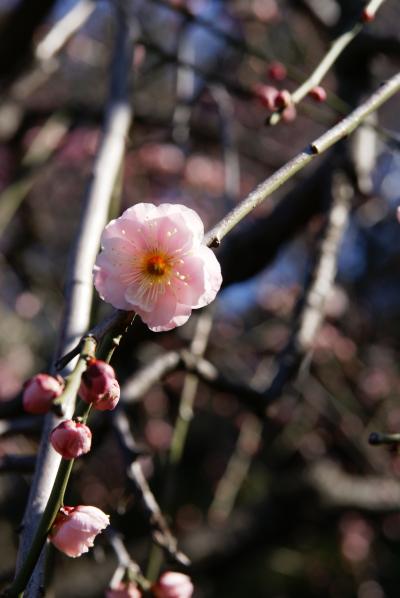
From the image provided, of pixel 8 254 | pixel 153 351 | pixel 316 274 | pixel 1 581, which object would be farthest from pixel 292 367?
pixel 8 254

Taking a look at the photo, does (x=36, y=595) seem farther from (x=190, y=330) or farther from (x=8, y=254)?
(x=8, y=254)

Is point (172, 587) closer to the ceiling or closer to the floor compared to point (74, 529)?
closer to the floor

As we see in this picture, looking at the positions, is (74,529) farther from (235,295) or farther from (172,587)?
(235,295)

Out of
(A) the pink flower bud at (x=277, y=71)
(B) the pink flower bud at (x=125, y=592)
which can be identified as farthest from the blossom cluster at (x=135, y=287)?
(A) the pink flower bud at (x=277, y=71)

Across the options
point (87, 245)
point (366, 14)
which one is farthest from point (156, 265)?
point (366, 14)

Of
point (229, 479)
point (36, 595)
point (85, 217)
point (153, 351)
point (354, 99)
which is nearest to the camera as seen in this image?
point (36, 595)

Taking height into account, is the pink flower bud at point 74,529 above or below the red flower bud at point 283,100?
below

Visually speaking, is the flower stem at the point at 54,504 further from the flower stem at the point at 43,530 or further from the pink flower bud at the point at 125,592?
the pink flower bud at the point at 125,592
